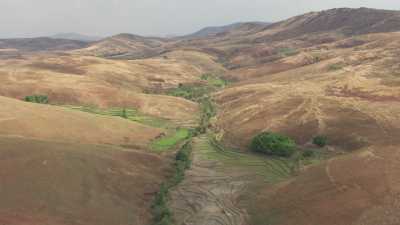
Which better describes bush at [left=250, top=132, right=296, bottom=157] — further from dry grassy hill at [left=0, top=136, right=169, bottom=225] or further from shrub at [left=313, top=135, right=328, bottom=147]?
dry grassy hill at [left=0, top=136, right=169, bottom=225]

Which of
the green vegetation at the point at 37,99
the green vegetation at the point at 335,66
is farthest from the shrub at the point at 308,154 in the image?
the green vegetation at the point at 335,66

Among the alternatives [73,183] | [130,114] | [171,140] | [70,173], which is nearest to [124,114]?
[130,114]

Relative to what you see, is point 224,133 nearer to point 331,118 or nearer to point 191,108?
point 331,118

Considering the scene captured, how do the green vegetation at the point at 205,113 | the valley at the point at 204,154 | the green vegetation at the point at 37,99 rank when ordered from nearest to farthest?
the valley at the point at 204,154 → the green vegetation at the point at 205,113 → the green vegetation at the point at 37,99

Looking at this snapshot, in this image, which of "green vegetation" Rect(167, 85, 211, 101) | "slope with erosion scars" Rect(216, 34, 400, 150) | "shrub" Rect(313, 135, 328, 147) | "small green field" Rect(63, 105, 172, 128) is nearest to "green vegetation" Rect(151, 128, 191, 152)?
"small green field" Rect(63, 105, 172, 128)

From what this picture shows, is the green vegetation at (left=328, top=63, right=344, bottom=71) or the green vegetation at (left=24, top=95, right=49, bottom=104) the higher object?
the green vegetation at (left=328, top=63, right=344, bottom=71)

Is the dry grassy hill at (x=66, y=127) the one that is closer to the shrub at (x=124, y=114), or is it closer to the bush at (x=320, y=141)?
the shrub at (x=124, y=114)
